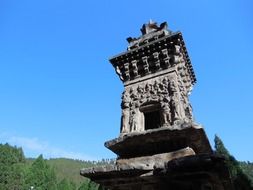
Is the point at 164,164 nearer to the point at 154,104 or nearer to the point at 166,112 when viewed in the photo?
the point at 166,112

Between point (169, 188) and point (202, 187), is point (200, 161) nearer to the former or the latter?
point (202, 187)

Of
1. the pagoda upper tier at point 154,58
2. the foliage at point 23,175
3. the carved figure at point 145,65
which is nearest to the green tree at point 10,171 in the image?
the foliage at point 23,175

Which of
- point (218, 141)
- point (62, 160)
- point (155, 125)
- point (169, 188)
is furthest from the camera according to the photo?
point (62, 160)

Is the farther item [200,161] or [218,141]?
[218,141]

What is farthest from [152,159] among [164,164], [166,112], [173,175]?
[166,112]

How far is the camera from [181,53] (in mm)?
10031

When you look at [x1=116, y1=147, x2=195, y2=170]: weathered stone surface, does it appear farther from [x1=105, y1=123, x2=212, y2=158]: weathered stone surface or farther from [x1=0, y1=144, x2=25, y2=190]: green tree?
[x1=0, y1=144, x2=25, y2=190]: green tree

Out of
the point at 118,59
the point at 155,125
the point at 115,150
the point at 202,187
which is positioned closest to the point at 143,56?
the point at 118,59

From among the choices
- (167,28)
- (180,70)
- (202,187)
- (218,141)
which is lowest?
(202,187)

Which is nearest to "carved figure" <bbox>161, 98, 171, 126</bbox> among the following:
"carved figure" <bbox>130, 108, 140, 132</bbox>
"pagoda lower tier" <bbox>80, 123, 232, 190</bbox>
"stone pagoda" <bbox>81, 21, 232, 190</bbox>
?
"stone pagoda" <bbox>81, 21, 232, 190</bbox>

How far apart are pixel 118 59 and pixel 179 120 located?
411 cm

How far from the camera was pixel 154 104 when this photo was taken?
923 centimetres

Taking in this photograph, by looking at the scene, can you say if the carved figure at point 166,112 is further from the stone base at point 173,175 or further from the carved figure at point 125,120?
the stone base at point 173,175

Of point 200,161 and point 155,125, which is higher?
point 155,125
